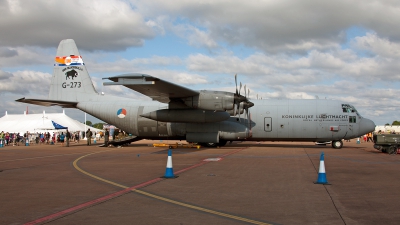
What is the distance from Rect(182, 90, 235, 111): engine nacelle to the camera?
22.1 meters

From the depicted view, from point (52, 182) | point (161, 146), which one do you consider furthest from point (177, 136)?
point (52, 182)

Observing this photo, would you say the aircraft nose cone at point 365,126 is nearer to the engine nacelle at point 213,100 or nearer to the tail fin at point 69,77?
the engine nacelle at point 213,100

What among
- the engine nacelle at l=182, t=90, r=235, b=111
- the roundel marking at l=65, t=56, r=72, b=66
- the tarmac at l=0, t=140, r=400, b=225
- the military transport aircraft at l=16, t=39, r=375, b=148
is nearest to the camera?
the tarmac at l=0, t=140, r=400, b=225

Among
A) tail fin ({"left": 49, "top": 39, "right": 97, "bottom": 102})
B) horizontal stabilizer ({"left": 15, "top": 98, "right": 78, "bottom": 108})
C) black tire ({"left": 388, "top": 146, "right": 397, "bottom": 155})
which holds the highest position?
tail fin ({"left": 49, "top": 39, "right": 97, "bottom": 102})

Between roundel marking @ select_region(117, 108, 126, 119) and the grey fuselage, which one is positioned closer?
the grey fuselage

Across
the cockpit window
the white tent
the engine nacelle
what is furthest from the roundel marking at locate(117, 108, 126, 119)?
the white tent

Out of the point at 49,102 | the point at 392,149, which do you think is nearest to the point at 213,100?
the point at 392,149

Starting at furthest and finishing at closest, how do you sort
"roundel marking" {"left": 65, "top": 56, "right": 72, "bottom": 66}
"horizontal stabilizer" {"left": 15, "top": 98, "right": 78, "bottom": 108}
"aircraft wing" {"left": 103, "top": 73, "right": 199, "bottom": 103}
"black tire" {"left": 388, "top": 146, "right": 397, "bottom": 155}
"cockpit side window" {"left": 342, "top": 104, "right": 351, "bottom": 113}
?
"roundel marking" {"left": 65, "top": 56, "right": 72, "bottom": 66} → "horizontal stabilizer" {"left": 15, "top": 98, "right": 78, "bottom": 108} → "cockpit side window" {"left": 342, "top": 104, "right": 351, "bottom": 113} → "black tire" {"left": 388, "top": 146, "right": 397, "bottom": 155} → "aircraft wing" {"left": 103, "top": 73, "right": 199, "bottom": 103}

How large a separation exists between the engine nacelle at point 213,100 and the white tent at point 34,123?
37.5 m

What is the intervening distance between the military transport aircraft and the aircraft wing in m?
0.06

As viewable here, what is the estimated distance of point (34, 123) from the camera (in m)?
54.6

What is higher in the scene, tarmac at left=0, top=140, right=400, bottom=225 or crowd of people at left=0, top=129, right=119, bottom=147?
crowd of people at left=0, top=129, right=119, bottom=147

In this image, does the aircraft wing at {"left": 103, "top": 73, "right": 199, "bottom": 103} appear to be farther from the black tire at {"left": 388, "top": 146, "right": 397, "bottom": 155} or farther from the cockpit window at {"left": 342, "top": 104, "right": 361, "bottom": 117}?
the black tire at {"left": 388, "top": 146, "right": 397, "bottom": 155}

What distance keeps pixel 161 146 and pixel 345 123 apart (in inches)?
570
